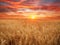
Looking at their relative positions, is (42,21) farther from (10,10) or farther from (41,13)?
(10,10)

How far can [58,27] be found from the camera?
412cm

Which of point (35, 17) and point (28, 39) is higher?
point (35, 17)

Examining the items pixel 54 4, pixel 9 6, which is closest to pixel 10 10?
pixel 9 6

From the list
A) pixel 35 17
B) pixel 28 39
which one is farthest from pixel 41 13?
pixel 28 39

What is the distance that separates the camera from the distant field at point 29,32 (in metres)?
4.07

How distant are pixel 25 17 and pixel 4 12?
30cm

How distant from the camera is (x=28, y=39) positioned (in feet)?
13.4

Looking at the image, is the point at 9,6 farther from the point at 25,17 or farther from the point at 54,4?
the point at 54,4

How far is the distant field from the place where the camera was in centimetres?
407

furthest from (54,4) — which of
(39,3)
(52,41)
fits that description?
(52,41)

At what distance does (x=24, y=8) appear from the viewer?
4.11 metres

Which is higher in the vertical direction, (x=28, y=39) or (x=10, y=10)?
(x=10, y=10)

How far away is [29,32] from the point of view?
4094 millimetres

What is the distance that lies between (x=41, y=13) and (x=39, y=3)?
144 mm
